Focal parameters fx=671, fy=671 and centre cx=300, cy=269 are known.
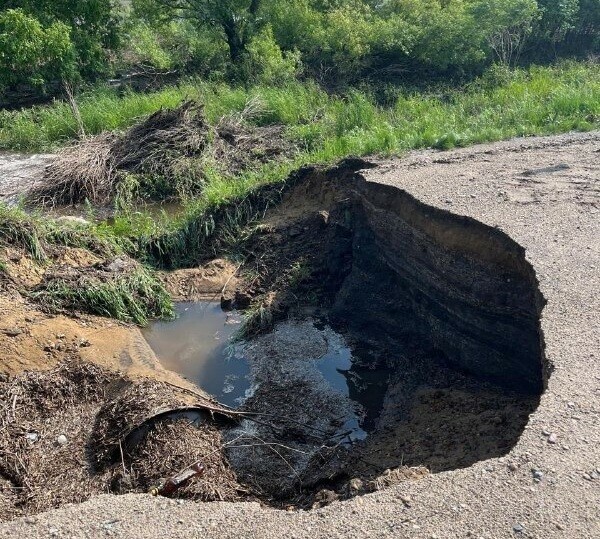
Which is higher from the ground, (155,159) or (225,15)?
(225,15)

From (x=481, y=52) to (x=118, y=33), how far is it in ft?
34.8

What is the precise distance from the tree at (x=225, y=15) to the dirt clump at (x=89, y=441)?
13300 millimetres

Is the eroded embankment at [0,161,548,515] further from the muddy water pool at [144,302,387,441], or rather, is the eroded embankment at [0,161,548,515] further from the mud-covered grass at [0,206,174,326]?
the mud-covered grass at [0,206,174,326]

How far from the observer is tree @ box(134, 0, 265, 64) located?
18.3 m

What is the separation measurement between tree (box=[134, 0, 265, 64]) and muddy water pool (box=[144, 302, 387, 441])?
37.9ft

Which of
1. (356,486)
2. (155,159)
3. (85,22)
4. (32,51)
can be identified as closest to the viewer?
(356,486)

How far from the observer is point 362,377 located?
7750mm

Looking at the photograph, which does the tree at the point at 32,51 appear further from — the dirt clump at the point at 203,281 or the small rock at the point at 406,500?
the small rock at the point at 406,500

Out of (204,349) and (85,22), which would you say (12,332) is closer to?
(204,349)

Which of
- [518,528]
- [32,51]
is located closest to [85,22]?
[32,51]

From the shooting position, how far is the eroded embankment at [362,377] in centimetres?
592

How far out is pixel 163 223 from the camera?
1052cm

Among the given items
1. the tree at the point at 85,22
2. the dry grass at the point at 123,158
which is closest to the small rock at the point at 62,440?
the dry grass at the point at 123,158

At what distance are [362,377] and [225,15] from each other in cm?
1365
